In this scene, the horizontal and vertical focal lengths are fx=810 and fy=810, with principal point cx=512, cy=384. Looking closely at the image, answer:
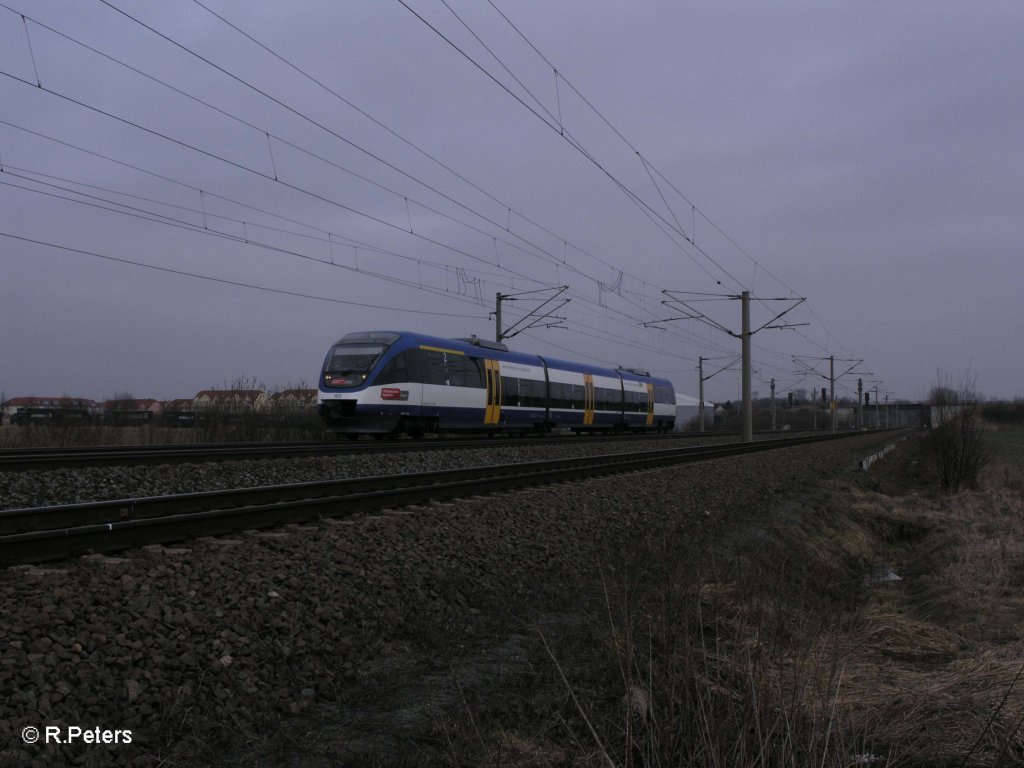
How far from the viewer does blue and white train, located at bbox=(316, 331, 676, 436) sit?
22.8 metres

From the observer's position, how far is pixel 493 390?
28.0m

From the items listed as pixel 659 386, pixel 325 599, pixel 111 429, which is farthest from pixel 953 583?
pixel 659 386

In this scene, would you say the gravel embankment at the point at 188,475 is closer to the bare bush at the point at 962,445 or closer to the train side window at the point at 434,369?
the train side window at the point at 434,369

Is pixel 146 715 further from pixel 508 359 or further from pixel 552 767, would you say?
pixel 508 359

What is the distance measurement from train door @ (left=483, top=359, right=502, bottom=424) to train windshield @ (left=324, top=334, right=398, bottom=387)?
513cm

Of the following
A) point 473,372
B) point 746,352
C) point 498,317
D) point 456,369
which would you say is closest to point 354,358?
point 456,369

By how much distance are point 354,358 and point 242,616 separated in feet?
60.3

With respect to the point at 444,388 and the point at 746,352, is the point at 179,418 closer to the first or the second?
the point at 444,388

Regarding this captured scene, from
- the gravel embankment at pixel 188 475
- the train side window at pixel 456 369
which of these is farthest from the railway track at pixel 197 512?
the train side window at pixel 456 369

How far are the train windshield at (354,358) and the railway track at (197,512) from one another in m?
10.1

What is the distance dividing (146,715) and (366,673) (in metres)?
1.37

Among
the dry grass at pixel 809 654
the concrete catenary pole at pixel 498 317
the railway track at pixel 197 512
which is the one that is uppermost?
the concrete catenary pole at pixel 498 317

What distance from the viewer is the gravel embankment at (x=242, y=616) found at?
3.85 m

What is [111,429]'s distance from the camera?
23.8 m
